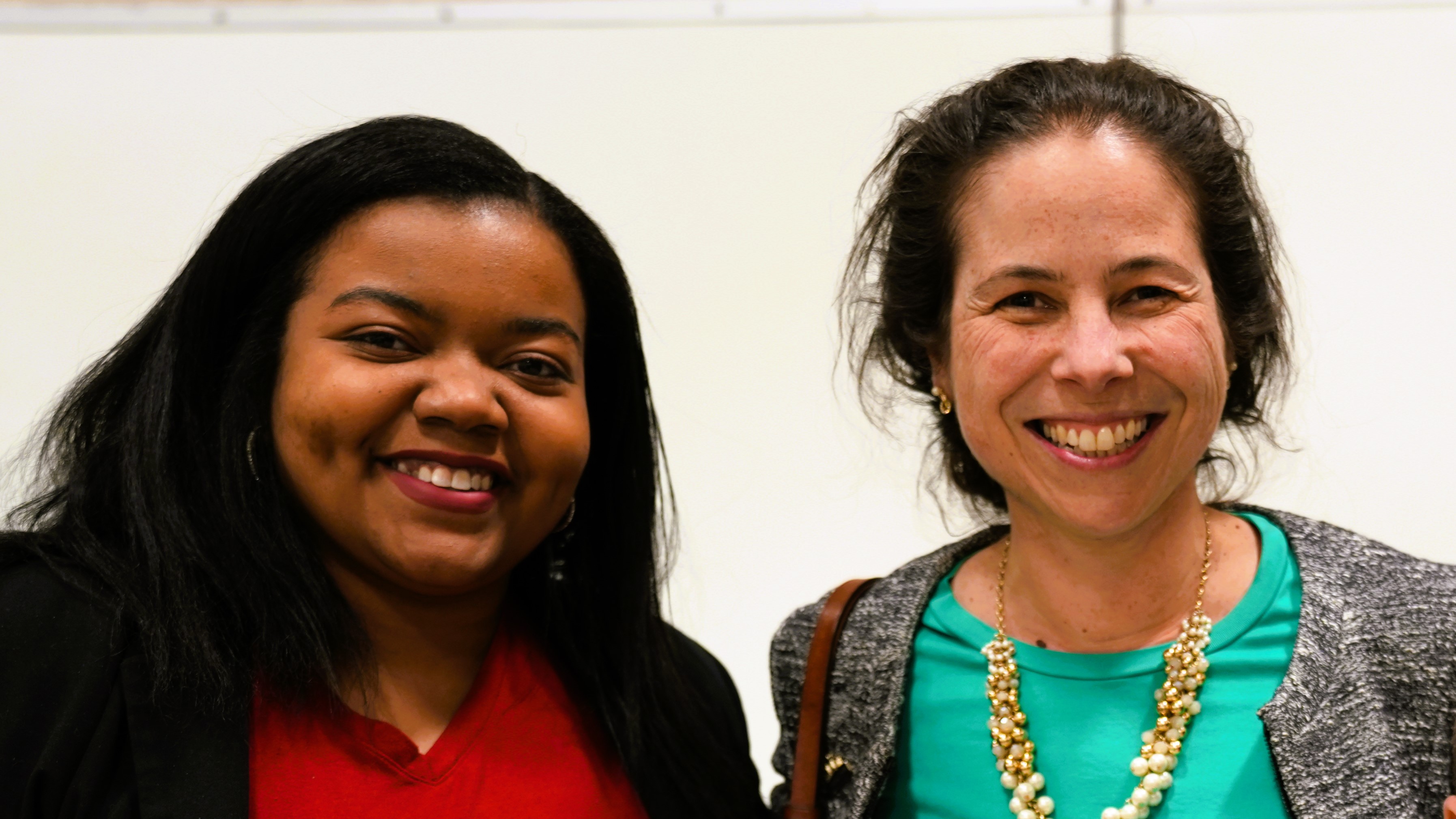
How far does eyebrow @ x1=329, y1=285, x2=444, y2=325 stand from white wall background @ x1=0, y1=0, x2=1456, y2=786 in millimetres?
1155

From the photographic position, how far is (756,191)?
274 centimetres

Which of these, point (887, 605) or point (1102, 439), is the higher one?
point (1102, 439)

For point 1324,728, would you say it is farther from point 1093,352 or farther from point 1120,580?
point 1093,352

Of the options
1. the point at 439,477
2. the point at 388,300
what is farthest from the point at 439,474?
the point at 388,300

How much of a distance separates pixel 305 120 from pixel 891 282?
4.72 ft

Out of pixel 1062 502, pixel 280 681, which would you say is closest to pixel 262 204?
pixel 280 681

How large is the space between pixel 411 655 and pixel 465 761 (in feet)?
0.51

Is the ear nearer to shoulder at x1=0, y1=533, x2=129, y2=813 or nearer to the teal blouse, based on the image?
the teal blouse

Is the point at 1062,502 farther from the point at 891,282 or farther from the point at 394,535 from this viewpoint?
the point at 394,535

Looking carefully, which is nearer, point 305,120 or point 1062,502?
point 1062,502

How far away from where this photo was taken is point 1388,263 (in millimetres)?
2559

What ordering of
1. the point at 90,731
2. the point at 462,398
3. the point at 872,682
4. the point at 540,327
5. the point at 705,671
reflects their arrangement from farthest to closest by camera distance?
the point at 705,671 < the point at 872,682 < the point at 540,327 < the point at 462,398 < the point at 90,731

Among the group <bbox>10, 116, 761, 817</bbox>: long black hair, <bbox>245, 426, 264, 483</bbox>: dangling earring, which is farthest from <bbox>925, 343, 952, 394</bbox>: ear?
<bbox>245, 426, 264, 483</bbox>: dangling earring

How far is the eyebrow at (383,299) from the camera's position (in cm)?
153
